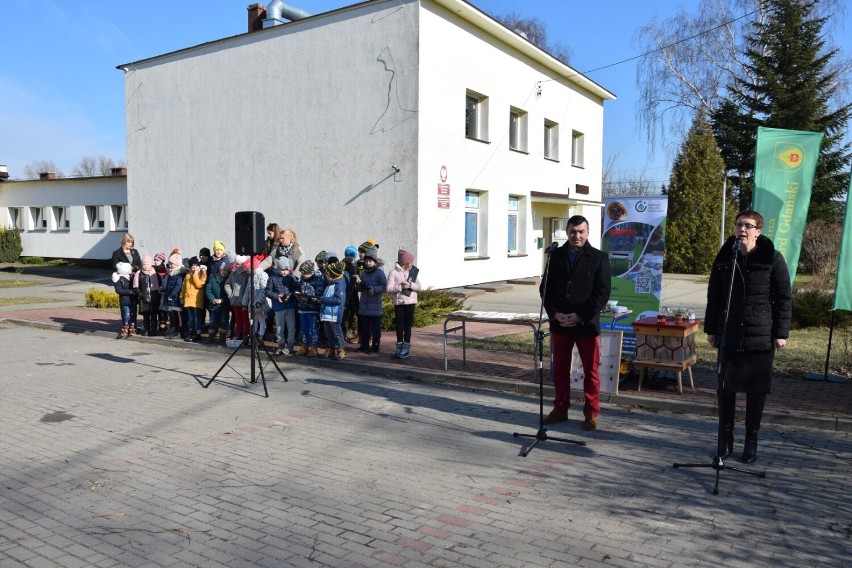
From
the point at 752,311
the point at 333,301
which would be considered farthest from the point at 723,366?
the point at 333,301

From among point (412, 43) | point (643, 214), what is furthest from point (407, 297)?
point (412, 43)

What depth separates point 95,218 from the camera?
34188 millimetres

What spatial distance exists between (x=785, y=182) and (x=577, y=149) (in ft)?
63.9

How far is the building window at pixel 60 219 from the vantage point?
115ft

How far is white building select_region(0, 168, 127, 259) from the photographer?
109 feet

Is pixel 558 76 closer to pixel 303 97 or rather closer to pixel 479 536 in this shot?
pixel 303 97

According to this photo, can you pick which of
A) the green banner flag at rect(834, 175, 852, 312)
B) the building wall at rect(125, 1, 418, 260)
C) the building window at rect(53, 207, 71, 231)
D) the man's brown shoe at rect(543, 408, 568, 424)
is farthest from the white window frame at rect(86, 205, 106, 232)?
the green banner flag at rect(834, 175, 852, 312)

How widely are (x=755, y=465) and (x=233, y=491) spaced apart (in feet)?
13.8

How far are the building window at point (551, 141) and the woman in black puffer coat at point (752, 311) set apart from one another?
20.2 metres

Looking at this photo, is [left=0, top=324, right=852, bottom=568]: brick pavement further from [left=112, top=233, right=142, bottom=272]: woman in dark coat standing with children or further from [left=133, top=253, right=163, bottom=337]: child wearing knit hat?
[left=112, top=233, right=142, bottom=272]: woman in dark coat standing with children

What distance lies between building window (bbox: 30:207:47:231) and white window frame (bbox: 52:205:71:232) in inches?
36.8

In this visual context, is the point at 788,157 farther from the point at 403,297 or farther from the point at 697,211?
the point at 697,211

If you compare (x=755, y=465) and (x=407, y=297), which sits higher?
(x=407, y=297)

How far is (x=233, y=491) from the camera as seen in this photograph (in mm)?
5223
